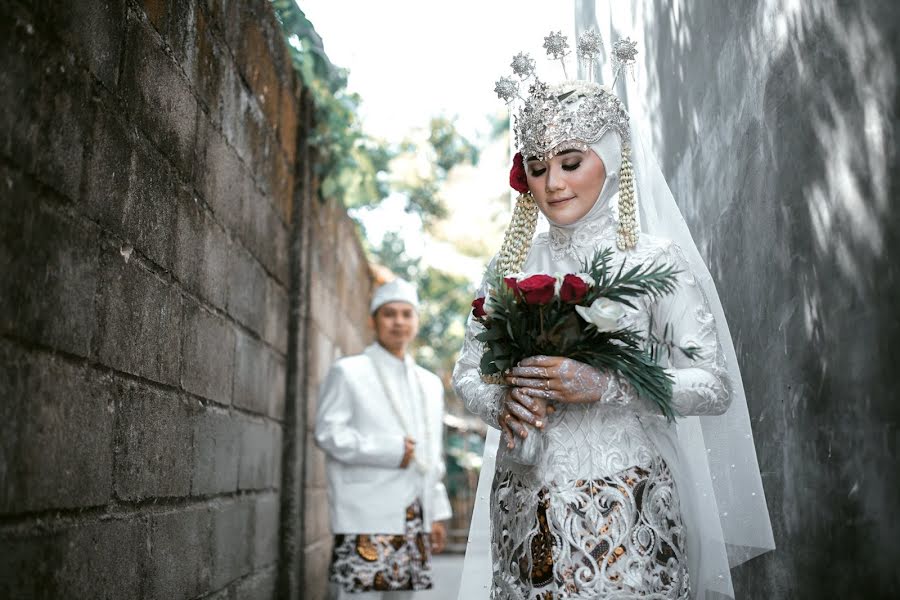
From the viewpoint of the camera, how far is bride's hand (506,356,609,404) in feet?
7.98

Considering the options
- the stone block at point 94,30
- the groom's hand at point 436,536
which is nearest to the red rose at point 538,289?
the stone block at point 94,30

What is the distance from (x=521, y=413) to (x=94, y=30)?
4.93 ft

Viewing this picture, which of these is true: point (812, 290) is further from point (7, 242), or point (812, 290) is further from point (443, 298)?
point (443, 298)

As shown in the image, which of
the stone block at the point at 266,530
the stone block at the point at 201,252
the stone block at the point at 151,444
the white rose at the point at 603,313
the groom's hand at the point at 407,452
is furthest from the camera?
the groom's hand at the point at 407,452

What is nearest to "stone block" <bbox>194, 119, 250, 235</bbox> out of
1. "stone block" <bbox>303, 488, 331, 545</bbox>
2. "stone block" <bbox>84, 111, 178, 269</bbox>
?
"stone block" <bbox>84, 111, 178, 269</bbox>

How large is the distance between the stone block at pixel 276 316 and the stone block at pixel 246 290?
0.14 m

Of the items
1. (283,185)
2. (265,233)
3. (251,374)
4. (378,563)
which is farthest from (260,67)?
(378,563)

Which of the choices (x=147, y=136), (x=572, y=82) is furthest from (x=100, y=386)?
(x=572, y=82)

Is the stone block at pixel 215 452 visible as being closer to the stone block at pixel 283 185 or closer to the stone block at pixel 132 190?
the stone block at pixel 132 190

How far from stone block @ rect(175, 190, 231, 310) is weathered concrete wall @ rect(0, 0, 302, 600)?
1cm

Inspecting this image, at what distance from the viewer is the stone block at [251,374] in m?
4.27

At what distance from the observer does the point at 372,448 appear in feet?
17.8

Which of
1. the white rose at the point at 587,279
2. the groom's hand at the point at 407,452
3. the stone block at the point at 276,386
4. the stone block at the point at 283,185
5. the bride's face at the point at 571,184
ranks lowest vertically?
the groom's hand at the point at 407,452

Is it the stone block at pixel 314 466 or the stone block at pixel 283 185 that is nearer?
the stone block at pixel 283 185
